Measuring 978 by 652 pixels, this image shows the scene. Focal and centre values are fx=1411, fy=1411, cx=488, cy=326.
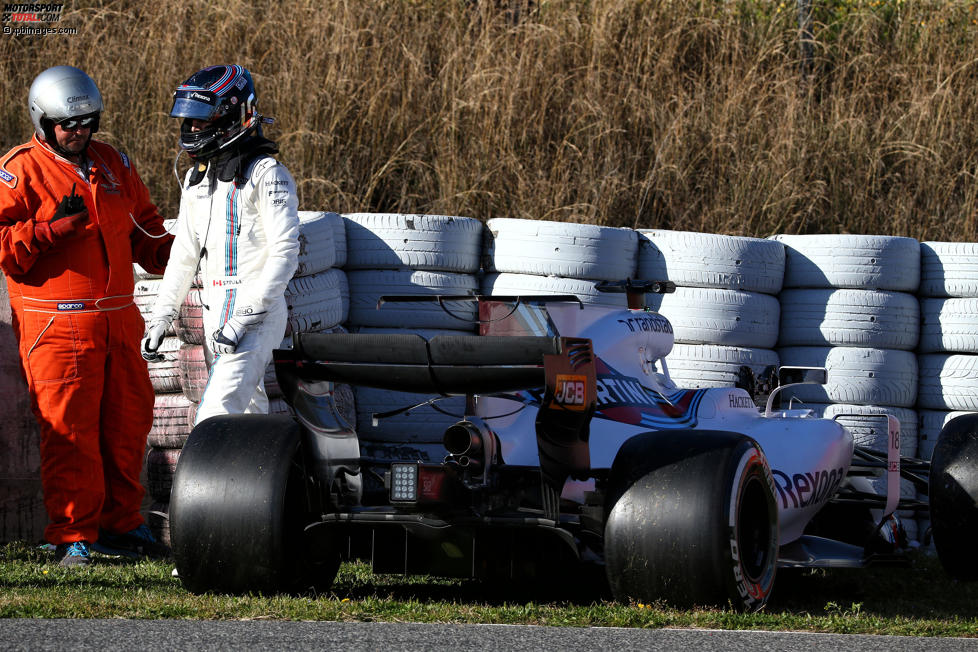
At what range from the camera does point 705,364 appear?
29.2ft

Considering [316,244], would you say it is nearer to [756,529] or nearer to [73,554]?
[73,554]

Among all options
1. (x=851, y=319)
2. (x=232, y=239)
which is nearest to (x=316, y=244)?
(x=232, y=239)

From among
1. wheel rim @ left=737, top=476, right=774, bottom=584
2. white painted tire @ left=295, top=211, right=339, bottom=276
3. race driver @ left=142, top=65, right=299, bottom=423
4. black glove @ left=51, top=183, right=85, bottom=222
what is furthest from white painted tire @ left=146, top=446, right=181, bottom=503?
wheel rim @ left=737, top=476, right=774, bottom=584

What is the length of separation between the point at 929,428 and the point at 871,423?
466 mm

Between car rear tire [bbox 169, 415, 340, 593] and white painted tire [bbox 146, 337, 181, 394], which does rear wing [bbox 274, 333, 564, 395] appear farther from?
white painted tire [bbox 146, 337, 181, 394]

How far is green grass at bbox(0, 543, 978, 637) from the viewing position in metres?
5.22

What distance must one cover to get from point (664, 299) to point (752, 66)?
18.1 ft

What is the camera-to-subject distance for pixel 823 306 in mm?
9219

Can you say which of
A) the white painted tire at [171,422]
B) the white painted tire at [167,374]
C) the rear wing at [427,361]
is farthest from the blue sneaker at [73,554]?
the rear wing at [427,361]

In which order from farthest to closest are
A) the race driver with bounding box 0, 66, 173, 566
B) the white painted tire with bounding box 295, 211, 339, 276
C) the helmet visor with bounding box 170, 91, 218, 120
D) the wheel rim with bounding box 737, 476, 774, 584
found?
the white painted tire with bounding box 295, 211, 339, 276, the race driver with bounding box 0, 66, 173, 566, the helmet visor with bounding box 170, 91, 218, 120, the wheel rim with bounding box 737, 476, 774, 584

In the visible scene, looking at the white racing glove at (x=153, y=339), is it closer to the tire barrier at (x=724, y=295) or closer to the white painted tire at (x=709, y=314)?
the tire barrier at (x=724, y=295)

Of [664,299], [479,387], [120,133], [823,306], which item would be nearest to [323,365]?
[479,387]

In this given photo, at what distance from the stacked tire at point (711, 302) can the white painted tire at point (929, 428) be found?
1.09 m

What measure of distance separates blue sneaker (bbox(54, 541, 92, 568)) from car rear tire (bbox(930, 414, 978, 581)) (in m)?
4.18
